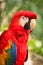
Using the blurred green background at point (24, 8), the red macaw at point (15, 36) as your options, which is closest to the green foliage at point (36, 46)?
the blurred green background at point (24, 8)

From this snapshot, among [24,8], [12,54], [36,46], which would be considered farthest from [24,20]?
[36,46]

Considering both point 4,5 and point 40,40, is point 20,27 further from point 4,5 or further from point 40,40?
point 40,40

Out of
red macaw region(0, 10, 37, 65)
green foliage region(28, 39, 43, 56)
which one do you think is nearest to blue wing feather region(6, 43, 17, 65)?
red macaw region(0, 10, 37, 65)

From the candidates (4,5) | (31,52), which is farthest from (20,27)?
(31,52)

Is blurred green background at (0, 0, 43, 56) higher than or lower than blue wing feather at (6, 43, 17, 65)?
higher

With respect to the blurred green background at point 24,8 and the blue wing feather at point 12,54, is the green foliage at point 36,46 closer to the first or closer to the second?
the blurred green background at point 24,8

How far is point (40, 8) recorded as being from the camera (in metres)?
1.53

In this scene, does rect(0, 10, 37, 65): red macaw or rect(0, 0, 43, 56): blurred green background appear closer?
rect(0, 10, 37, 65): red macaw

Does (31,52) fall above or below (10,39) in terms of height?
below

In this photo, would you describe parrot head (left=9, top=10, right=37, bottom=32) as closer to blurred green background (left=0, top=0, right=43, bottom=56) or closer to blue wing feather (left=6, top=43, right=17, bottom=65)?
blue wing feather (left=6, top=43, right=17, bottom=65)

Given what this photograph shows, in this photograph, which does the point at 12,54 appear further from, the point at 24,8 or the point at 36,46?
the point at 36,46

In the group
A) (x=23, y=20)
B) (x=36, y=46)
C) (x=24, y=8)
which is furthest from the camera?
(x=36, y=46)

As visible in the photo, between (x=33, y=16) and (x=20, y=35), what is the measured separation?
10cm

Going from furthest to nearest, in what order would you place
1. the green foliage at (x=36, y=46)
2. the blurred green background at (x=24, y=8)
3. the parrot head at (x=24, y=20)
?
1. the green foliage at (x=36, y=46)
2. the blurred green background at (x=24, y=8)
3. the parrot head at (x=24, y=20)
